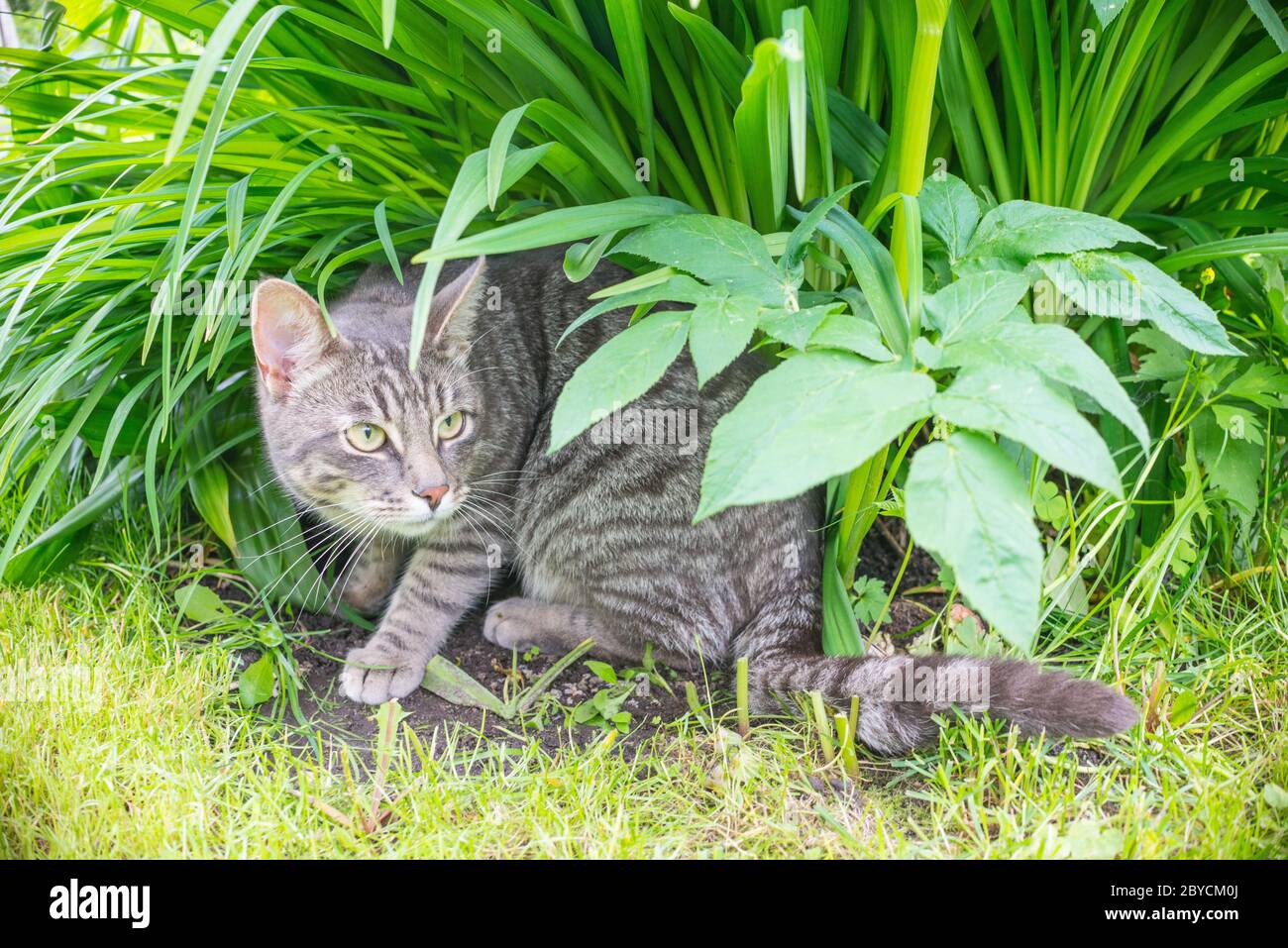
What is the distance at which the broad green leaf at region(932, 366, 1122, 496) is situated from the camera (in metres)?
1.15

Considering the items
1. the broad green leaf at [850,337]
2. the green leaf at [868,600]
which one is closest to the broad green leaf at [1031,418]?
the broad green leaf at [850,337]

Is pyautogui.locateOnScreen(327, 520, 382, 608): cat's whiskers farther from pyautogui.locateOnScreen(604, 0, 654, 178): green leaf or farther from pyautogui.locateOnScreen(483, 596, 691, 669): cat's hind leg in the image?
pyautogui.locateOnScreen(604, 0, 654, 178): green leaf

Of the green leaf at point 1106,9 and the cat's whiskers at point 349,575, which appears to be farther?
the cat's whiskers at point 349,575

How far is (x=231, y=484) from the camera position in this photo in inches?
96.1

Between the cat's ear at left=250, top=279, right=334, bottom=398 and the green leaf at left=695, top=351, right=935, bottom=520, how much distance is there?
105cm

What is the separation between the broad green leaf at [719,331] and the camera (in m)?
1.35

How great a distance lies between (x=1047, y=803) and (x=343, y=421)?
1.56 m

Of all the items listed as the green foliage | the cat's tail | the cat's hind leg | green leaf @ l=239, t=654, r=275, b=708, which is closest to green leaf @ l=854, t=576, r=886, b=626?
the green foliage

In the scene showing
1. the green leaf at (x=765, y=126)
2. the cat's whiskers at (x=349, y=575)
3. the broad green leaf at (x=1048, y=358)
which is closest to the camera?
the broad green leaf at (x=1048, y=358)

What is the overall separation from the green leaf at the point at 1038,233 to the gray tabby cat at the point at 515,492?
2.16ft

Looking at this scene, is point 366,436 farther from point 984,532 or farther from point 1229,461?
point 1229,461

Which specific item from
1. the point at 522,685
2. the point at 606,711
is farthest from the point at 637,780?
the point at 522,685

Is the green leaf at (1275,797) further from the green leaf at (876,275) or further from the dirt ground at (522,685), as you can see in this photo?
the green leaf at (876,275)

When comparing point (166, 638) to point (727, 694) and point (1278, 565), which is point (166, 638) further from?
point (1278, 565)
